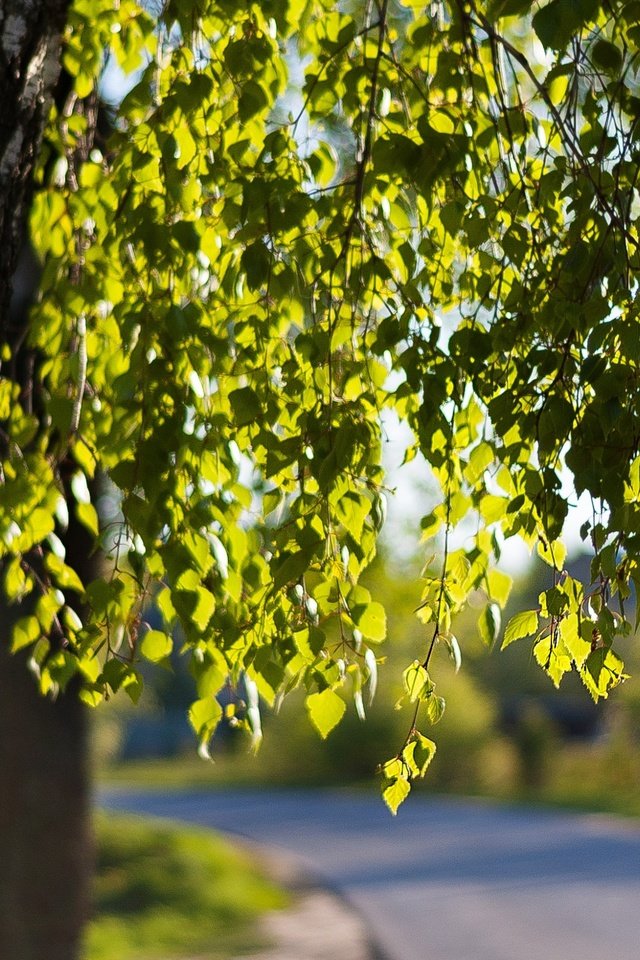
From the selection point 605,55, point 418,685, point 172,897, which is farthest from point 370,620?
point 172,897

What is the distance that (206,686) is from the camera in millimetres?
2816

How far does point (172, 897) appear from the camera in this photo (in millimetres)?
11367

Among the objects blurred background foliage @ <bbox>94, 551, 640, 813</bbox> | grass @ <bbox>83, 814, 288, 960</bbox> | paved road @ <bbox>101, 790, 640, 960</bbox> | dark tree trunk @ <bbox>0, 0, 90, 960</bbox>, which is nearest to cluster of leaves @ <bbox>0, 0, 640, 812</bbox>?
dark tree trunk @ <bbox>0, 0, 90, 960</bbox>

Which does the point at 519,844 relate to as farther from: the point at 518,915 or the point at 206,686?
the point at 206,686

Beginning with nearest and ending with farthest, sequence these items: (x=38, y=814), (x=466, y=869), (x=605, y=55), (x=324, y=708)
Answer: (x=605, y=55), (x=324, y=708), (x=38, y=814), (x=466, y=869)

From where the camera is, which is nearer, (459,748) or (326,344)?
(326,344)

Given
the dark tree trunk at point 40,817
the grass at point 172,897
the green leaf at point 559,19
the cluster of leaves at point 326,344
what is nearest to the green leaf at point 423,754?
the cluster of leaves at point 326,344

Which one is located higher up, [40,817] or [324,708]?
[40,817]

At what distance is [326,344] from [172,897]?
9739mm

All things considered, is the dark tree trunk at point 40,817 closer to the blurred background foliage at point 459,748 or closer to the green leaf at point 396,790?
the green leaf at point 396,790

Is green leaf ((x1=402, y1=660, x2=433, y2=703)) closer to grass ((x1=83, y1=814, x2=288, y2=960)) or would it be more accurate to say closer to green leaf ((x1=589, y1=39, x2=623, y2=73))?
green leaf ((x1=589, y1=39, x2=623, y2=73))

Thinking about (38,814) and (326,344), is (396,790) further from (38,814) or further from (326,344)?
(38,814)

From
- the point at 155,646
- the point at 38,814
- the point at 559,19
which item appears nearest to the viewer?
the point at 559,19

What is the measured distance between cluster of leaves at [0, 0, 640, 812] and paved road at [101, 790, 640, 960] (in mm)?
6733
